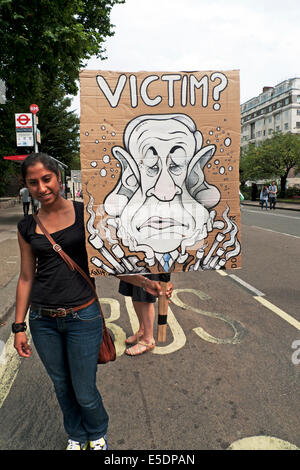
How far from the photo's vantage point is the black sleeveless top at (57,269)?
1.87 metres

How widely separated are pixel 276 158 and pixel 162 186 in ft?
140

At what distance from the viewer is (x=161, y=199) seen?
6.40 ft

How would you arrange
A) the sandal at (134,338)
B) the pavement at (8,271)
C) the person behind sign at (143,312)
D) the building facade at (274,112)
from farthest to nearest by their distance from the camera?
the building facade at (274,112) → the pavement at (8,271) → the sandal at (134,338) → the person behind sign at (143,312)

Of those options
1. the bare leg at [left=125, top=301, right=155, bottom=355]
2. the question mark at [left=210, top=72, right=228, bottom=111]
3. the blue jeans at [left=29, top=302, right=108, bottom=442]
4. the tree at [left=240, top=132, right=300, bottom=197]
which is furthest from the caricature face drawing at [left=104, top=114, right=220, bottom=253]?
the tree at [left=240, top=132, right=300, bottom=197]

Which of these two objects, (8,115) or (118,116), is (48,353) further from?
(8,115)

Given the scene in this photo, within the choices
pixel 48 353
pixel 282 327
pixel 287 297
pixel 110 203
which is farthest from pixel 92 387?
pixel 287 297

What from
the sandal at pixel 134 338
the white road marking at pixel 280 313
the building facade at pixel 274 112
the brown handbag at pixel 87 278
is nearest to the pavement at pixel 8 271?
the sandal at pixel 134 338

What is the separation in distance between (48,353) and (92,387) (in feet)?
1.08

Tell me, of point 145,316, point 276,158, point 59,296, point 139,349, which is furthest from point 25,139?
point 276,158

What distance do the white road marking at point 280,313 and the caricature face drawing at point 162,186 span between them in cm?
278

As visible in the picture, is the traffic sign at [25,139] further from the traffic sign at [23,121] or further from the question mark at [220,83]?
the question mark at [220,83]

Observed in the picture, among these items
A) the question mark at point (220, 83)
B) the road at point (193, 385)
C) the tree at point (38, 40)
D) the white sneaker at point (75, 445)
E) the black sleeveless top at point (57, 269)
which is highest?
the tree at point (38, 40)

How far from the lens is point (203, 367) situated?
10.2 feet

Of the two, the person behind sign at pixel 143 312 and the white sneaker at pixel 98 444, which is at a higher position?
the person behind sign at pixel 143 312
